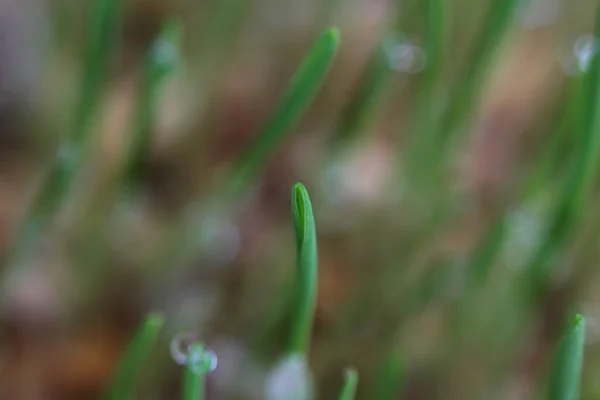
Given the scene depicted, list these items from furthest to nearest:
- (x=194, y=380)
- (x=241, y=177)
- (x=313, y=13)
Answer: (x=313, y=13) < (x=241, y=177) < (x=194, y=380)

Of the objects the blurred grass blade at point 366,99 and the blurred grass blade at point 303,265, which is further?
the blurred grass blade at point 366,99

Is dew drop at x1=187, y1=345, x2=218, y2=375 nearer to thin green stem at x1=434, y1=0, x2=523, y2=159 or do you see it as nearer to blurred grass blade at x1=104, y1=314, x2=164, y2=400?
blurred grass blade at x1=104, y1=314, x2=164, y2=400

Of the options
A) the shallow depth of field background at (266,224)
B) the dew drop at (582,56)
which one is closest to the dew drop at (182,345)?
the shallow depth of field background at (266,224)

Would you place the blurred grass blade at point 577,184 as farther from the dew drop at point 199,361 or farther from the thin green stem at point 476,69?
the dew drop at point 199,361

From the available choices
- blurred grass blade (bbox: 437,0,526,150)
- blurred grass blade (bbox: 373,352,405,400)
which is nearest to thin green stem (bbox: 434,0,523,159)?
blurred grass blade (bbox: 437,0,526,150)

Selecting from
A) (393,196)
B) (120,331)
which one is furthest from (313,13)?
(120,331)

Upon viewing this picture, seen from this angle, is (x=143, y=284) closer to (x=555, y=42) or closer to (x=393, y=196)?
(x=393, y=196)

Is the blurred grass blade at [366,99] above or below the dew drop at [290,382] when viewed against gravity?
above
